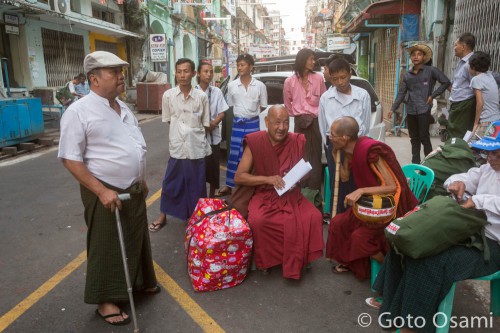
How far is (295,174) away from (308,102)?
1820 millimetres

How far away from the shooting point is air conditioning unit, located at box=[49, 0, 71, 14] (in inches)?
500

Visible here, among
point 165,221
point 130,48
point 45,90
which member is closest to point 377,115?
point 165,221

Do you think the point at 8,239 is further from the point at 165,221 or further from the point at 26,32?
the point at 26,32

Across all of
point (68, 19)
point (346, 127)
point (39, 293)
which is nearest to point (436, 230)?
point (346, 127)

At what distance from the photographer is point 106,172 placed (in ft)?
8.64

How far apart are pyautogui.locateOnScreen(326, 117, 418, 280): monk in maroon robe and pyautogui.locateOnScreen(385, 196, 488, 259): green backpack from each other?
549mm

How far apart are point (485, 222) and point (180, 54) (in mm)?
26358

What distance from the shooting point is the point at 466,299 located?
3035mm

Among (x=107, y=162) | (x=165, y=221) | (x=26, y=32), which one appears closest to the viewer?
(x=107, y=162)

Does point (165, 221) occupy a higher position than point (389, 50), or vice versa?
point (389, 50)

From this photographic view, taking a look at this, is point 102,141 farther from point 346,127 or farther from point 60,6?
point 60,6

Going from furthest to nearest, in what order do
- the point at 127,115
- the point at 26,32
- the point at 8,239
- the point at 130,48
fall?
the point at 130,48 < the point at 26,32 < the point at 8,239 < the point at 127,115

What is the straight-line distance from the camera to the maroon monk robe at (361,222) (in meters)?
2.97

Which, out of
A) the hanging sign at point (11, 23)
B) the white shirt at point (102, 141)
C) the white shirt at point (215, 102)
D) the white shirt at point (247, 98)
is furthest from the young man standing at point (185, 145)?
the hanging sign at point (11, 23)
